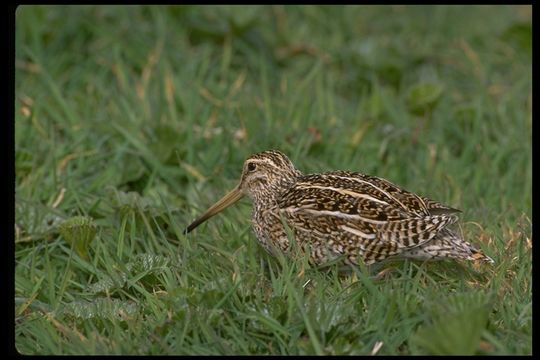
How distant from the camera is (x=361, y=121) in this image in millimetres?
7504

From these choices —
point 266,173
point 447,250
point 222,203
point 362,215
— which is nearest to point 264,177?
point 266,173

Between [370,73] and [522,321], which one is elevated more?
[370,73]

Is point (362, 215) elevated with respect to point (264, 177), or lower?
lower

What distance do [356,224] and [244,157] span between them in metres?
1.79

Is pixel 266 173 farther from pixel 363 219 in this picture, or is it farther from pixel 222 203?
pixel 363 219

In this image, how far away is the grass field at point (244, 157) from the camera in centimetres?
450

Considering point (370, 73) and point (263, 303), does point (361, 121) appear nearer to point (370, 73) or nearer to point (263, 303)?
point (370, 73)

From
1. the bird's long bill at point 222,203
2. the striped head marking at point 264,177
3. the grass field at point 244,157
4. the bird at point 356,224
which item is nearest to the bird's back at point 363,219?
the bird at point 356,224

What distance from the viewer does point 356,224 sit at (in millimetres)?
5121

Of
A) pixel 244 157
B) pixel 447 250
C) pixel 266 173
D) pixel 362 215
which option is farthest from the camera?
pixel 244 157

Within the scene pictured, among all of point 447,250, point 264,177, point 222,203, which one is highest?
point 264,177

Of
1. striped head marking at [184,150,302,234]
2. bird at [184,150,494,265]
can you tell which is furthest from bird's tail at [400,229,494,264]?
striped head marking at [184,150,302,234]
